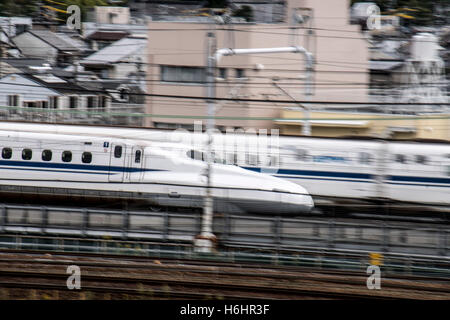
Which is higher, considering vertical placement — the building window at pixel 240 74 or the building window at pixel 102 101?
the building window at pixel 240 74

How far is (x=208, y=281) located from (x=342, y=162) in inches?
190

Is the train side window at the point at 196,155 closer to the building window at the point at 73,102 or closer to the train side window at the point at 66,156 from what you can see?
the train side window at the point at 66,156

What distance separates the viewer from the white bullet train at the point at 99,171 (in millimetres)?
11453

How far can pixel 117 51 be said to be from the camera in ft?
63.9

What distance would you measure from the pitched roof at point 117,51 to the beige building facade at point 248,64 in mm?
2761

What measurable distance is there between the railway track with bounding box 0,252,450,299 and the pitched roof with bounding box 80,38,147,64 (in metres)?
11.7

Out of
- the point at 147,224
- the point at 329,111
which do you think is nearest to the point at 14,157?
the point at 147,224

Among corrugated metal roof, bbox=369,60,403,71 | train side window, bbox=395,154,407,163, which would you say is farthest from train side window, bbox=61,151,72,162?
corrugated metal roof, bbox=369,60,403,71

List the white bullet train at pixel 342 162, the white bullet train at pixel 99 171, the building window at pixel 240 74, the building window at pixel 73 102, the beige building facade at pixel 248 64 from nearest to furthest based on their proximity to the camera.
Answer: the white bullet train at pixel 99 171, the white bullet train at pixel 342 162, the beige building facade at pixel 248 64, the building window at pixel 240 74, the building window at pixel 73 102

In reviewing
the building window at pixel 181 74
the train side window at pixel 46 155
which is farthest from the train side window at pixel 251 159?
the building window at pixel 181 74

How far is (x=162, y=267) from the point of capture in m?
8.07

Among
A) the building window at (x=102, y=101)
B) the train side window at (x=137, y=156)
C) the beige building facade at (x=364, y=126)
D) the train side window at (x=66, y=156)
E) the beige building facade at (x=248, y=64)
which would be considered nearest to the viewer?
the train side window at (x=137, y=156)
